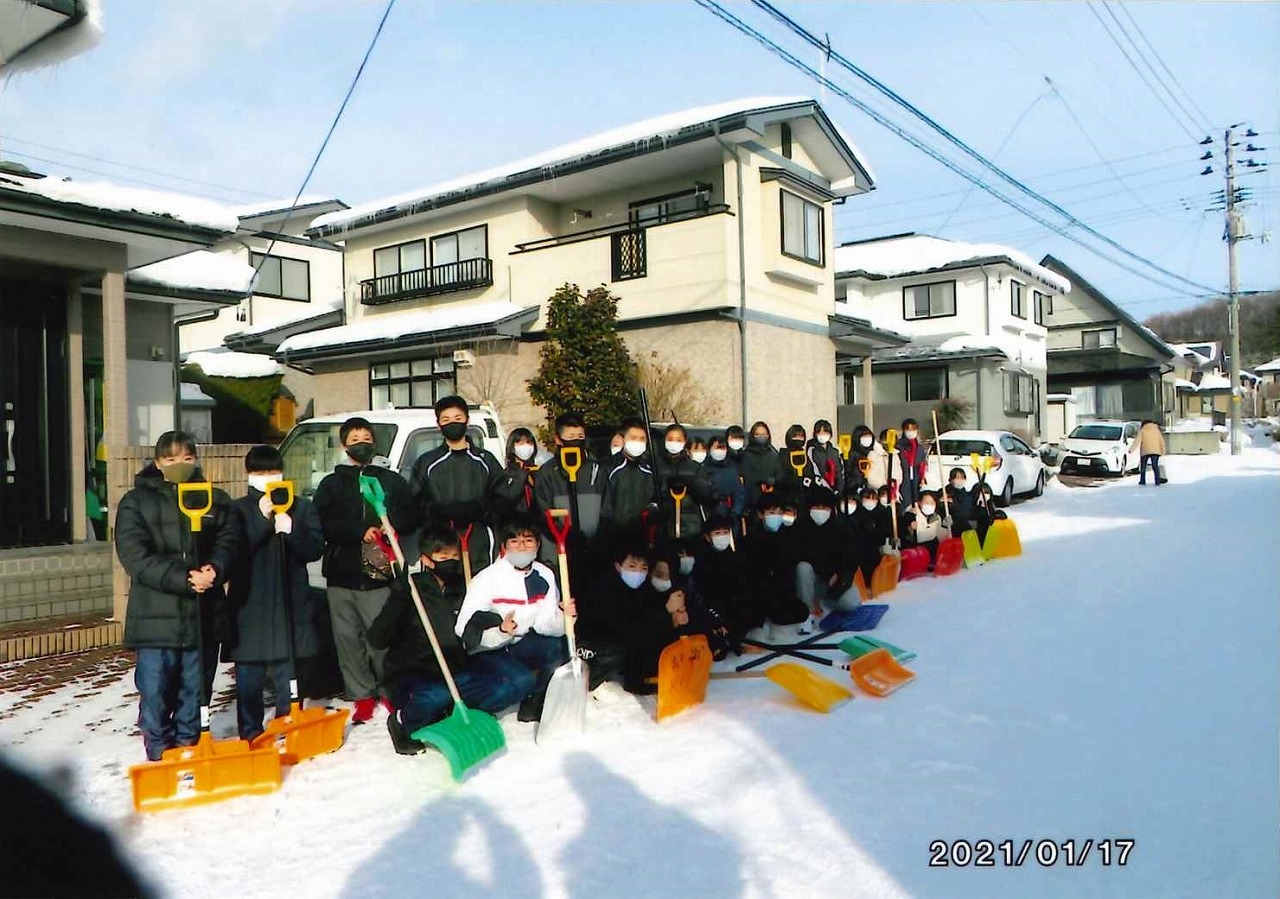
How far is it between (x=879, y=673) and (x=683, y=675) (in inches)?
55.0

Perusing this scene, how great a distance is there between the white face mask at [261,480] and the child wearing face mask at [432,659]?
865 mm

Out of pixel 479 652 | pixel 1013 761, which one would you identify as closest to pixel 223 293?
pixel 479 652

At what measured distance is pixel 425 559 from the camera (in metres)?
5.01

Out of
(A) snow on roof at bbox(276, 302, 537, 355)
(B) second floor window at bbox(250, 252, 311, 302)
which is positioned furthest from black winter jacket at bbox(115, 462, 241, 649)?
(B) second floor window at bbox(250, 252, 311, 302)

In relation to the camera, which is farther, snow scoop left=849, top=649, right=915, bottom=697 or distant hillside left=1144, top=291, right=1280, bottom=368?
distant hillside left=1144, top=291, right=1280, bottom=368

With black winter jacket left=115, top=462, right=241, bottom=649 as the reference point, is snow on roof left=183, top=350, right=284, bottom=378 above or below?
above

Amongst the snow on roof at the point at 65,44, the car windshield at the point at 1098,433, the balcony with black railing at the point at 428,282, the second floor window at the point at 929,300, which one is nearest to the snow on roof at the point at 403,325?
the balcony with black railing at the point at 428,282

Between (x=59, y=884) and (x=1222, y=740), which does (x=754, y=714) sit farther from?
(x=59, y=884)

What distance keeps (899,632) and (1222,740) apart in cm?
295

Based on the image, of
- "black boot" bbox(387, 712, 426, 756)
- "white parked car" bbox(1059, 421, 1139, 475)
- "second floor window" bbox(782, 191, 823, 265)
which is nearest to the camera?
"black boot" bbox(387, 712, 426, 756)

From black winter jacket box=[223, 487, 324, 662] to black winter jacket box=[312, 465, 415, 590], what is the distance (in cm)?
27

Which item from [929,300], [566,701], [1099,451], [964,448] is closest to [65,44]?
[566,701]

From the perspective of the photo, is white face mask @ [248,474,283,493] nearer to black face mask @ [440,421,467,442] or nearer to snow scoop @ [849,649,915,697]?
black face mask @ [440,421,467,442]

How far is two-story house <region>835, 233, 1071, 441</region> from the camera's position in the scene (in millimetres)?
25656
